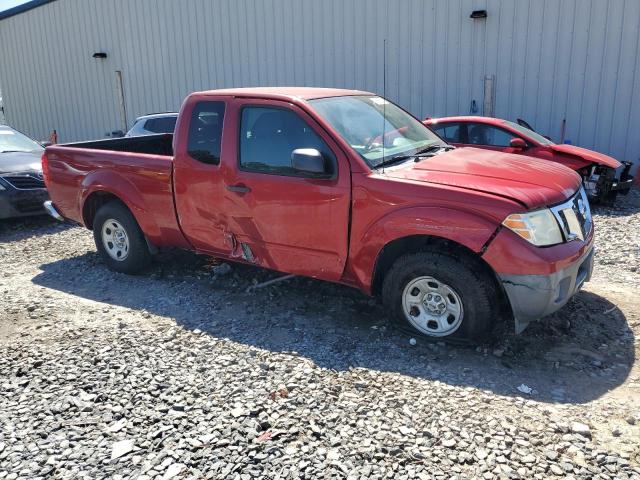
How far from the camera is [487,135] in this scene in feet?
30.8

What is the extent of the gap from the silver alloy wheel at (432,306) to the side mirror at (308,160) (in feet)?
3.60

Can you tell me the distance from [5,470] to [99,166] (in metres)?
3.60

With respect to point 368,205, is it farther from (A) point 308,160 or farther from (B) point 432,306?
(B) point 432,306

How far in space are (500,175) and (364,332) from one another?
5.19 ft

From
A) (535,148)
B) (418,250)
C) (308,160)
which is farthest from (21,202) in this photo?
(535,148)

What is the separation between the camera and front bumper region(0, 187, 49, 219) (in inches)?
320

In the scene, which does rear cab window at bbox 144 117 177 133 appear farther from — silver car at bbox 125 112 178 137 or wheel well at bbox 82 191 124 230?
wheel well at bbox 82 191 124 230

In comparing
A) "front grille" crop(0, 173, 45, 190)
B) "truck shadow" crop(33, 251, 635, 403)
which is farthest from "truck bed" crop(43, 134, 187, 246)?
"front grille" crop(0, 173, 45, 190)

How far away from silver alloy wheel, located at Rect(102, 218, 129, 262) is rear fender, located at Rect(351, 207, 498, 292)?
289 cm

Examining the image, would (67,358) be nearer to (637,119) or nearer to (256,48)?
(637,119)

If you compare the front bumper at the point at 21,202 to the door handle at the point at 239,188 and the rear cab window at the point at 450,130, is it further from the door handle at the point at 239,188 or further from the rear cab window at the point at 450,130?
the rear cab window at the point at 450,130

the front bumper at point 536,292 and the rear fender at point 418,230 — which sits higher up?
the rear fender at point 418,230

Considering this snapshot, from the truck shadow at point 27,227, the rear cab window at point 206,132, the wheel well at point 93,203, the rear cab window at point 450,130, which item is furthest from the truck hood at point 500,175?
the truck shadow at point 27,227

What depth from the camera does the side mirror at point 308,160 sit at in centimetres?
422
